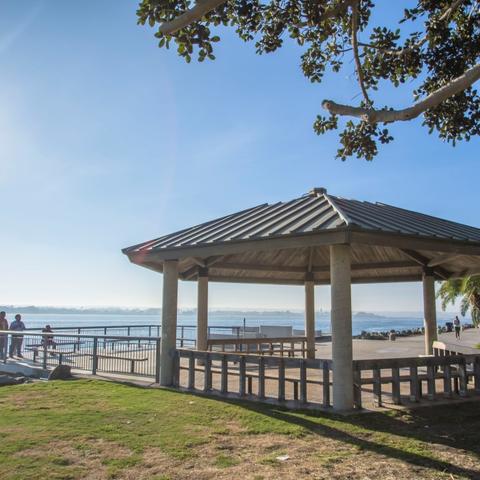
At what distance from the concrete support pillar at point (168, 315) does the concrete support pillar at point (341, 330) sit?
4310 mm

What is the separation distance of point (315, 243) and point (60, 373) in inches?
310

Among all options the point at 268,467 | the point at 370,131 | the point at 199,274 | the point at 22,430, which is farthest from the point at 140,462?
the point at 199,274

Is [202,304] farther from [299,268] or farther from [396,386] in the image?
[396,386]

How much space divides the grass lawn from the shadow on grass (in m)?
0.01

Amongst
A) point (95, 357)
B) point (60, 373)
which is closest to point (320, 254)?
point (95, 357)

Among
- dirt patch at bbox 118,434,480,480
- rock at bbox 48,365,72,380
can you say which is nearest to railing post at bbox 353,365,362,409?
dirt patch at bbox 118,434,480,480

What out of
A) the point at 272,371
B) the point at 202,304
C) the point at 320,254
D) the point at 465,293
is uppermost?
the point at 320,254

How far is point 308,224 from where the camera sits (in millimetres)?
9719

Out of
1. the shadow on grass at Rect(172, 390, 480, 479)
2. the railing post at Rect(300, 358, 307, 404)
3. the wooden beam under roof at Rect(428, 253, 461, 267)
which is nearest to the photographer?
the shadow on grass at Rect(172, 390, 480, 479)

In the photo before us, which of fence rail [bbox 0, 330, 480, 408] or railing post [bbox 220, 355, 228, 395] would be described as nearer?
fence rail [bbox 0, 330, 480, 408]

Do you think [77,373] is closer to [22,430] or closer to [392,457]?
[22,430]

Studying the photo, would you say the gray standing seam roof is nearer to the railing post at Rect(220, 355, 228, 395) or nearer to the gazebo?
the gazebo

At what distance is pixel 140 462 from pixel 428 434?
422 cm

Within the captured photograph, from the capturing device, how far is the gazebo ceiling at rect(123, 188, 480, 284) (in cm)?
944
